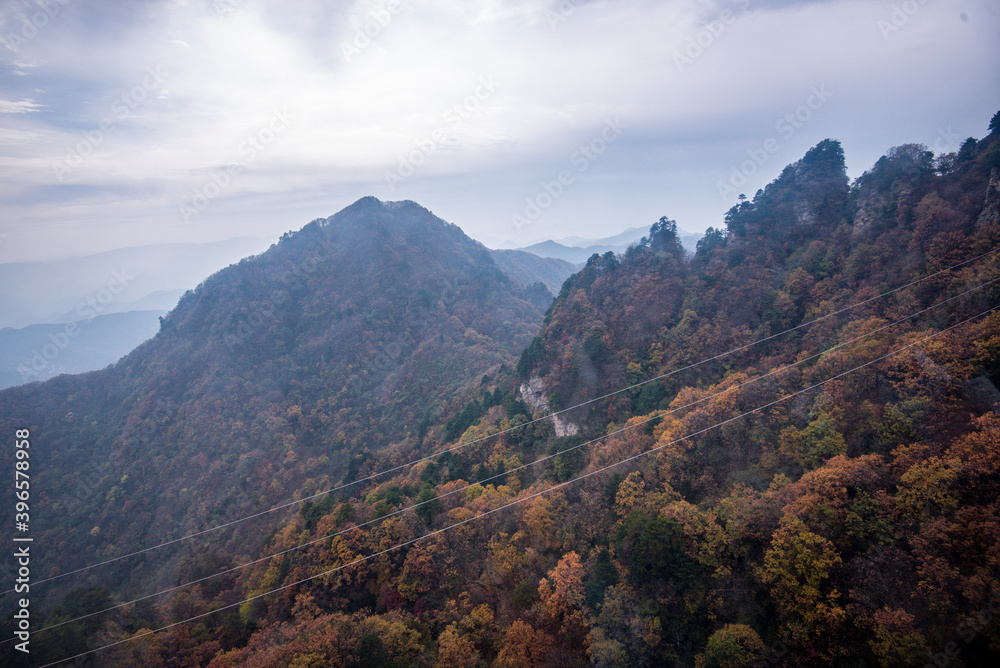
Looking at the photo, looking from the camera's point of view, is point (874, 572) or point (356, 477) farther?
point (356, 477)

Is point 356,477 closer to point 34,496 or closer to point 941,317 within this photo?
point 941,317

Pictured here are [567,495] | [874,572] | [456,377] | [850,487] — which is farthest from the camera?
[456,377]

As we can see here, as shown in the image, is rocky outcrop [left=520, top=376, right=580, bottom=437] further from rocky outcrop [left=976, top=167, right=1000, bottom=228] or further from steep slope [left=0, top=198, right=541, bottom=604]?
rocky outcrop [left=976, top=167, right=1000, bottom=228]

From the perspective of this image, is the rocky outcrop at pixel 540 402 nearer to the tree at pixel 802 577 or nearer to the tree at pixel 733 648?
the tree at pixel 802 577

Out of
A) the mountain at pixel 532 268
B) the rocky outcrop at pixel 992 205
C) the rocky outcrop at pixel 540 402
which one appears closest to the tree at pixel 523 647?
the rocky outcrop at pixel 540 402

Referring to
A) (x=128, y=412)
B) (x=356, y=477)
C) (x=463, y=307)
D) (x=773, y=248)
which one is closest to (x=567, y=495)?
(x=356, y=477)

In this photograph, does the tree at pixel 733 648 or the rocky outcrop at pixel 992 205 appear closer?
the tree at pixel 733 648
